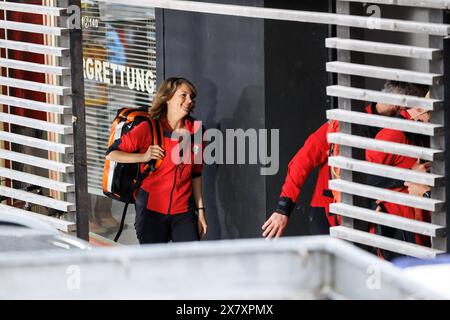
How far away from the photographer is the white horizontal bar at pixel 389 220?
6.34 meters

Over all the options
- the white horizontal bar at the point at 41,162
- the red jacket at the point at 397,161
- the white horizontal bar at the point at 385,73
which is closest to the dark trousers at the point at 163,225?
the white horizontal bar at the point at 41,162

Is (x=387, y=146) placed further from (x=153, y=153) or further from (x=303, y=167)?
(x=153, y=153)

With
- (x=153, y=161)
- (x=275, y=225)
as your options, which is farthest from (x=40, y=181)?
(x=275, y=225)

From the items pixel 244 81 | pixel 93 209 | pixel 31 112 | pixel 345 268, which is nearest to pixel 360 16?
pixel 244 81

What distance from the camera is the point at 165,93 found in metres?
9.01

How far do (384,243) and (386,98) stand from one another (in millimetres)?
763

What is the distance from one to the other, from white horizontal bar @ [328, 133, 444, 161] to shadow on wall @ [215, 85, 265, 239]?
7.13 feet

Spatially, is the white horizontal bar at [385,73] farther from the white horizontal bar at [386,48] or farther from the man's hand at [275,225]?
the man's hand at [275,225]

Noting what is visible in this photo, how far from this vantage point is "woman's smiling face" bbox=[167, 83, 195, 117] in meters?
8.98

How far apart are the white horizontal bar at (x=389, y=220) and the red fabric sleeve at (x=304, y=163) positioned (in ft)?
3.58

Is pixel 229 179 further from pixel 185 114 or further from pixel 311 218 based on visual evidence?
pixel 311 218

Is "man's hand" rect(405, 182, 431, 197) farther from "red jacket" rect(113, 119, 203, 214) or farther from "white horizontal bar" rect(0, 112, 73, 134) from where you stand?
"white horizontal bar" rect(0, 112, 73, 134)

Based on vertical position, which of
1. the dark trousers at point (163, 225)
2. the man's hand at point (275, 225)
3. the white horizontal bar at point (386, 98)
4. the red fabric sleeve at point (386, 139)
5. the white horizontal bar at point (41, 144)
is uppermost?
the white horizontal bar at point (386, 98)
